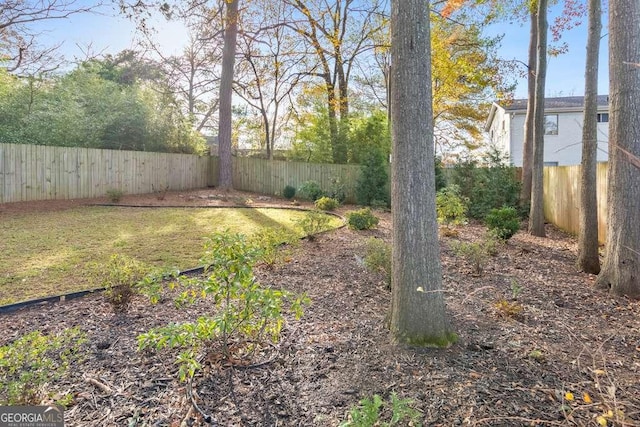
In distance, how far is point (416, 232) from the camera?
7.52 ft

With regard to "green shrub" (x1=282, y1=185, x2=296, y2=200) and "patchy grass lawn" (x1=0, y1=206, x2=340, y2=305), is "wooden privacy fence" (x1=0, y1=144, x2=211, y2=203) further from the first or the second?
"green shrub" (x1=282, y1=185, x2=296, y2=200)

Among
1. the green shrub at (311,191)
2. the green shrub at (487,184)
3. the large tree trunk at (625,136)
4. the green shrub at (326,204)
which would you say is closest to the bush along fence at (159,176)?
the green shrub at (311,191)

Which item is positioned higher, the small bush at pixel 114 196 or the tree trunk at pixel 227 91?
the tree trunk at pixel 227 91

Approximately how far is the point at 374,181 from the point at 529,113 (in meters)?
4.33

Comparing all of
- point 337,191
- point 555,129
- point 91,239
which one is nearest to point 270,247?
point 91,239

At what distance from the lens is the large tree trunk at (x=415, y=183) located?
224 centimetres

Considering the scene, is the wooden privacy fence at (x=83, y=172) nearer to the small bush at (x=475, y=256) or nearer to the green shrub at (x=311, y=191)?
the green shrub at (x=311, y=191)

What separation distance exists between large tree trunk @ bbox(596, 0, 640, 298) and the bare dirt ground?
0.35 meters

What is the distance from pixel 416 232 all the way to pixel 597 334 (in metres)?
1.60

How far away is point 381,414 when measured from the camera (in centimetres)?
172

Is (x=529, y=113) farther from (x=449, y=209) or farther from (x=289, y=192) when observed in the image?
(x=289, y=192)

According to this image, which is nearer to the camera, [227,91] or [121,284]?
[121,284]

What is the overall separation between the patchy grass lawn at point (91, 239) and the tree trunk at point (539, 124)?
12.2 ft

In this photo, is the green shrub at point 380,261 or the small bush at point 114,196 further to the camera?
the small bush at point 114,196
